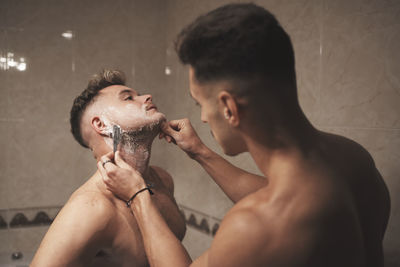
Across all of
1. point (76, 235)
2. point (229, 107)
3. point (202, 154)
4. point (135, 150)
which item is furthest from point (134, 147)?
point (229, 107)

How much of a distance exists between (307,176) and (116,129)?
2.71ft

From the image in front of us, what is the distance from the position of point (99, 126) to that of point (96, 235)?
42 cm

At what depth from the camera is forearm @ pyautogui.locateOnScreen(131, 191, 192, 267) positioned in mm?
1009

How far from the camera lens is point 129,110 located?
138 cm

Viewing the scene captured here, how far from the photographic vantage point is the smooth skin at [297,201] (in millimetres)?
727

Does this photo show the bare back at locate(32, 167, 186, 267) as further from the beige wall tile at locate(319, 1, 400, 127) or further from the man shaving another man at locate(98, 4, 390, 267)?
the beige wall tile at locate(319, 1, 400, 127)

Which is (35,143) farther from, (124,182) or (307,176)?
(307,176)

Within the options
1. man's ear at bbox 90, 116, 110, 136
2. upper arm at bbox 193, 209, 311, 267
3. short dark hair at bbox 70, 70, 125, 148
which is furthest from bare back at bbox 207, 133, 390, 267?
short dark hair at bbox 70, 70, 125, 148

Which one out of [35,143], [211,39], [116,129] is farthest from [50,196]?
[211,39]

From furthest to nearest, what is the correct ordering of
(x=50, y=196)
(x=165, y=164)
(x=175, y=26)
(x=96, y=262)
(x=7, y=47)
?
(x=165, y=164) → (x=175, y=26) → (x=50, y=196) → (x=7, y=47) → (x=96, y=262)

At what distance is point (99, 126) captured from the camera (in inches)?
54.9

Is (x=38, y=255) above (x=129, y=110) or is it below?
below

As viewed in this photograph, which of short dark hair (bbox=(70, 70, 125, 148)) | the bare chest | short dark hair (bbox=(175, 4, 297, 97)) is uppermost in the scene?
short dark hair (bbox=(175, 4, 297, 97))

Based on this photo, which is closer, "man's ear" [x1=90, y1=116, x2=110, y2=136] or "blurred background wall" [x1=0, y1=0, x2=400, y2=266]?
"man's ear" [x1=90, y1=116, x2=110, y2=136]
